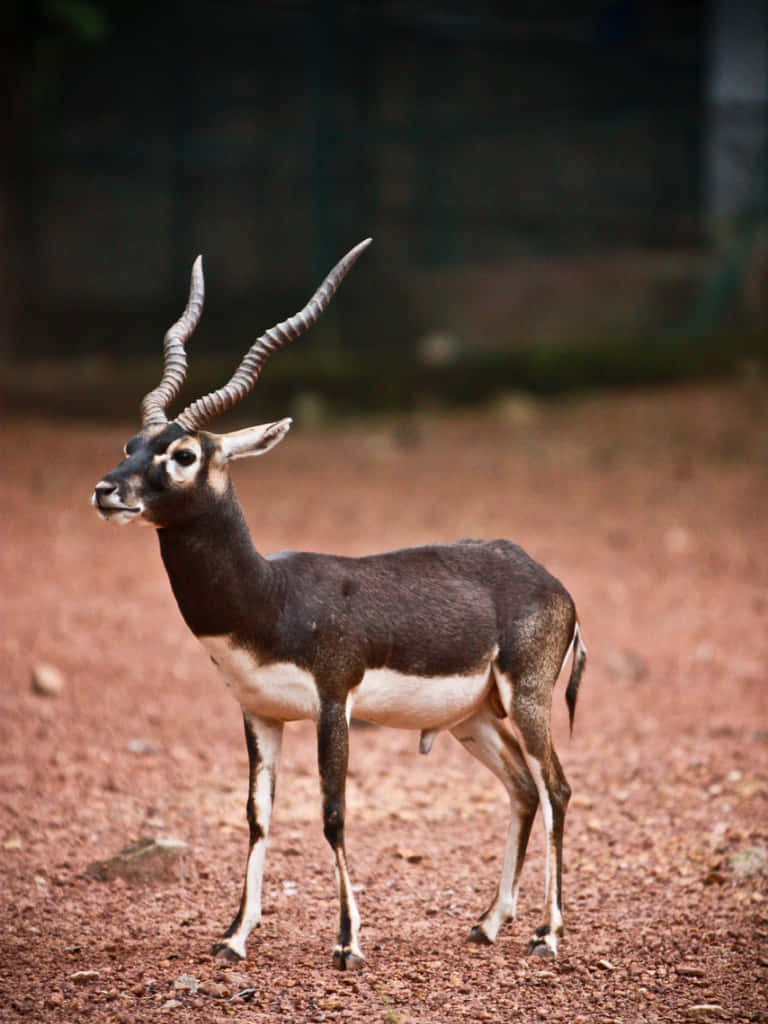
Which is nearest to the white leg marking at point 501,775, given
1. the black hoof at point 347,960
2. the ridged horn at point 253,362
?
the black hoof at point 347,960

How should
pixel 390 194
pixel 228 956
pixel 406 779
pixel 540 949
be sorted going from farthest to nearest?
1. pixel 390 194
2. pixel 406 779
3. pixel 540 949
4. pixel 228 956

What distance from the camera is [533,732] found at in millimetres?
4348

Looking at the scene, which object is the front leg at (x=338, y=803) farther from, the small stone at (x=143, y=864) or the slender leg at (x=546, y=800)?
the small stone at (x=143, y=864)

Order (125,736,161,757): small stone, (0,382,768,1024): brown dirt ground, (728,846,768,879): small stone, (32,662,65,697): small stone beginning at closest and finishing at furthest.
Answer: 1. (0,382,768,1024): brown dirt ground
2. (728,846,768,879): small stone
3. (125,736,161,757): small stone
4. (32,662,65,697): small stone

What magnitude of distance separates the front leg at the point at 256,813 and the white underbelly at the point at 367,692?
69mm

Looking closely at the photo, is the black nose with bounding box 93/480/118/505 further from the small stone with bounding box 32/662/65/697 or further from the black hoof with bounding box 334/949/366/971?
the small stone with bounding box 32/662/65/697

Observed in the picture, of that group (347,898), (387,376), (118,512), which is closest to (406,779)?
(347,898)

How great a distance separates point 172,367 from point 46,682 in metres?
2.96

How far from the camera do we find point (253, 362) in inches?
164

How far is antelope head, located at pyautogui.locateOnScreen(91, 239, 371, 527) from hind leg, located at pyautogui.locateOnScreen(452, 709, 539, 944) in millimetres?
1232

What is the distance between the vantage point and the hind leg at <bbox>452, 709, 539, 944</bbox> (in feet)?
14.6

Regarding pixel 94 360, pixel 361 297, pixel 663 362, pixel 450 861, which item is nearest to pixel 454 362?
pixel 361 297

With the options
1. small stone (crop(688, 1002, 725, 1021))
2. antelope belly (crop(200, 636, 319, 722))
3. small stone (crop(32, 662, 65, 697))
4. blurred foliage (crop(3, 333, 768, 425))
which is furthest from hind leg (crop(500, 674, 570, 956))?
blurred foliage (crop(3, 333, 768, 425))

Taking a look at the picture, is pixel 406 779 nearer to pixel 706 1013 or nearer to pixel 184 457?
pixel 706 1013
